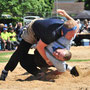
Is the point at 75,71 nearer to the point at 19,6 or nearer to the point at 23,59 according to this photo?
the point at 23,59

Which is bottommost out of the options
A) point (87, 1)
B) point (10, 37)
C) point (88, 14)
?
point (87, 1)

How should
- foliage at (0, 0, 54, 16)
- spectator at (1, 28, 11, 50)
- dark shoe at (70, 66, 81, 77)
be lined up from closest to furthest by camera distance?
dark shoe at (70, 66, 81, 77)
spectator at (1, 28, 11, 50)
foliage at (0, 0, 54, 16)

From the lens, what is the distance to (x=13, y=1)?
968 inches

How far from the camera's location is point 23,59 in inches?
308

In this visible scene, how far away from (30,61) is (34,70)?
0.24m

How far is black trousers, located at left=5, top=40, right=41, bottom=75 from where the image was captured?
769cm

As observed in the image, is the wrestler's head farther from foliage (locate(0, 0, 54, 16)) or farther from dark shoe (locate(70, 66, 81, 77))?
foliage (locate(0, 0, 54, 16))

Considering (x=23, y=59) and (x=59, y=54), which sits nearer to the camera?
(x=59, y=54)

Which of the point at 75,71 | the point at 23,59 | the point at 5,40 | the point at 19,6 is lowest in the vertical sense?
the point at 5,40

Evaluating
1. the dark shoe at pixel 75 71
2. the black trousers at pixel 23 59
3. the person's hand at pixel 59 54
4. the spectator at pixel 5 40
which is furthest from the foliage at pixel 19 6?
the person's hand at pixel 59 54

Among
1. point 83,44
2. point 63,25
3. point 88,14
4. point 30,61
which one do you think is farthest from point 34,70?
point 88,14

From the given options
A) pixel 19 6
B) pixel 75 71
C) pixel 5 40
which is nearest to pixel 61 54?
pixel 75 71

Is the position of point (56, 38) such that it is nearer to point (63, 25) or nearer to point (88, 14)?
point (63, 25)

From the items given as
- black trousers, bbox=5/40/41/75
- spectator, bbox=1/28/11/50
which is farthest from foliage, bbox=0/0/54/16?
black trousers, bbox=5/40/41/75
